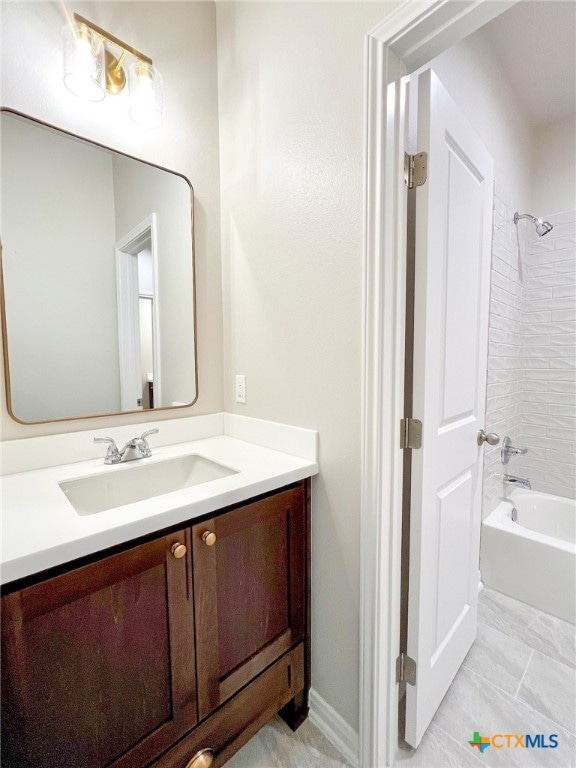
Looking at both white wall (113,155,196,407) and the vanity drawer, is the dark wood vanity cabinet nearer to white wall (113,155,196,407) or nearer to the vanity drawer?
the vanity drawer

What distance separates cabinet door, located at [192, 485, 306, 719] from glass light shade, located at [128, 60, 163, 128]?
55.0 inches

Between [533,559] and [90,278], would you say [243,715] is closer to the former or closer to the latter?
[90,278]

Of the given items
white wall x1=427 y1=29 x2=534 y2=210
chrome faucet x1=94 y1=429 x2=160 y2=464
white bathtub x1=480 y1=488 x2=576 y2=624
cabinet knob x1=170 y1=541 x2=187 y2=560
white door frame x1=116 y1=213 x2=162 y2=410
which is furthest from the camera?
white bathtub x1=480 y1=488 x2=576 y2=624

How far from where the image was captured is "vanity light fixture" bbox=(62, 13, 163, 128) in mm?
1083

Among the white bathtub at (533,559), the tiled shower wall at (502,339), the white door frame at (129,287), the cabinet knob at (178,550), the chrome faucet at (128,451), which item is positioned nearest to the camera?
the cabinet knob at (178,550)

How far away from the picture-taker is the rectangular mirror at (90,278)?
3.51 feet

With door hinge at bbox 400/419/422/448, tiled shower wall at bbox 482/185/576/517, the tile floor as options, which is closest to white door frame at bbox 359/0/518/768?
door hinge at bbox 400/419/422/448

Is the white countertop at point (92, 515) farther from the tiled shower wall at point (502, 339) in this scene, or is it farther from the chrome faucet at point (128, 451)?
the tiled shower wall at point (502, 339)

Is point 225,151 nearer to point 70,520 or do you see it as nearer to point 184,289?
point 184,289

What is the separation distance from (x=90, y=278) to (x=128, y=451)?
0.62 m

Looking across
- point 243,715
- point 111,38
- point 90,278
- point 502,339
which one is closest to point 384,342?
point 90,278

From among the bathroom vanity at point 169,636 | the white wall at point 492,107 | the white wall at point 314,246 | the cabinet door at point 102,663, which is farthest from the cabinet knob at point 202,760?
the white wall at point 492,107

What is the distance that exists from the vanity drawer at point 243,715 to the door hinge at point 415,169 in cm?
150

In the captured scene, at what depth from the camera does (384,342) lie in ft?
3.07
